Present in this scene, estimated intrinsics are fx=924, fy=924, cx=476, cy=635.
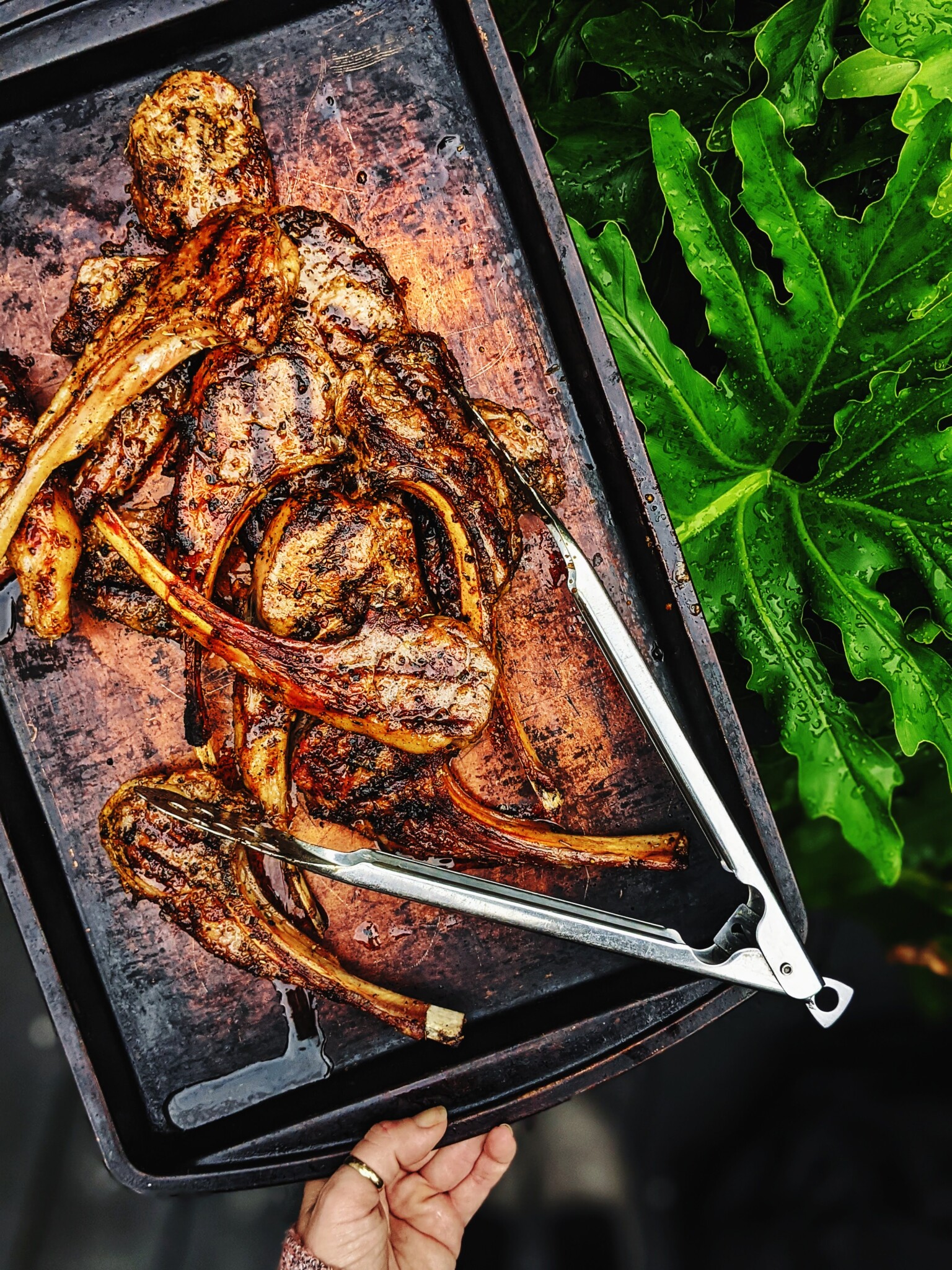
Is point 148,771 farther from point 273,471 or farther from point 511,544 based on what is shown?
point 511,544

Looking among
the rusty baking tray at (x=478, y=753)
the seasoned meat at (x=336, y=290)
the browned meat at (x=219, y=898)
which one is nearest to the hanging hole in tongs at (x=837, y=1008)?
the rusty baking tray at (x=478, y=753)

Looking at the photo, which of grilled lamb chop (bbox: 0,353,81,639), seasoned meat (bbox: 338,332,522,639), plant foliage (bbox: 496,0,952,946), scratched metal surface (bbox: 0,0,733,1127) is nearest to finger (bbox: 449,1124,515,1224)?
scratched metal surface (bbox: 0,0,733,1127)

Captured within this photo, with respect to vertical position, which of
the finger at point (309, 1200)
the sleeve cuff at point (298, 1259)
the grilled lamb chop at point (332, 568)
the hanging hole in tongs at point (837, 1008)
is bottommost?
the finger at point (309, 1200)

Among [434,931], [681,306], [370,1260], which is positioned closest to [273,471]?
[434,931]

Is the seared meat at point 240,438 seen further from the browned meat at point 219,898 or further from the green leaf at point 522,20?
the green leaf at point 522,20

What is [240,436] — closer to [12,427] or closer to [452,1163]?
[12,427]

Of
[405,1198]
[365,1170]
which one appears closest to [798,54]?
[365,1170]

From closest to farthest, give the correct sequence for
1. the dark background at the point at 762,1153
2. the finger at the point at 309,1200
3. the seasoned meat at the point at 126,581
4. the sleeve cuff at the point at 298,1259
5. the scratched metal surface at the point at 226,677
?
the seasoned meat at the point at 126,581, the scratched metal surface at the point at 226,677, the sleeve cuff at the point at 298,1259, the finger at the point at 309,1200, the dark background at the point at 762,1153
